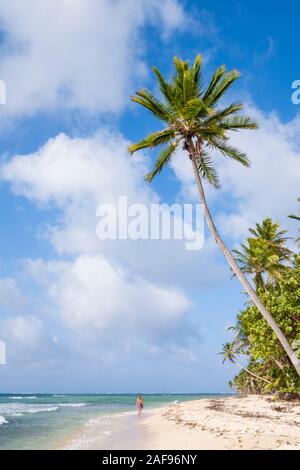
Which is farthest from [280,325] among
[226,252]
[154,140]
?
[154,140]

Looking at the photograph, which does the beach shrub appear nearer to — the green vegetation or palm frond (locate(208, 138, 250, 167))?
the green vegetation

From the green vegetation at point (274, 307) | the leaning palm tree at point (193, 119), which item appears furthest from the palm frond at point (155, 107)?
the green vegetation at point (274, 307)

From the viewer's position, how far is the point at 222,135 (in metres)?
15.9

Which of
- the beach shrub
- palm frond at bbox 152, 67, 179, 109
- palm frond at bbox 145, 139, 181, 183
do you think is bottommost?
the beach shrub

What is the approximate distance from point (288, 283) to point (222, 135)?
46.2 feet

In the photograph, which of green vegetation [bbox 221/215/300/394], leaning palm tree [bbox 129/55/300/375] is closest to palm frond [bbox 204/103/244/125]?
leaning palm tree [bbox 129/55/300/375]

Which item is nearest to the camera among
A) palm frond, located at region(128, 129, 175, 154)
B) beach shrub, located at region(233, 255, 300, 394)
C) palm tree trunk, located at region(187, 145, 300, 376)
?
palm tree trunk, located at region(187, 145, 300, 376)

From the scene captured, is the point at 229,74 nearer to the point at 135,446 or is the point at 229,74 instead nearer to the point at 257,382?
the point at 135,446

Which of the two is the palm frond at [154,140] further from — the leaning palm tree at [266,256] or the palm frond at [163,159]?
the leaning palm tree at [266,256]

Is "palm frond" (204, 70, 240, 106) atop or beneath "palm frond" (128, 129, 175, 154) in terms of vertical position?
atop

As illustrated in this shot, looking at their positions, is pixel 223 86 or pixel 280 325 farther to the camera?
pixel 280 325

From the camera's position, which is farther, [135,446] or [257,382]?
[257,382]

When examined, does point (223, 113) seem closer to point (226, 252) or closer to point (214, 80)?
point (214, 80)
